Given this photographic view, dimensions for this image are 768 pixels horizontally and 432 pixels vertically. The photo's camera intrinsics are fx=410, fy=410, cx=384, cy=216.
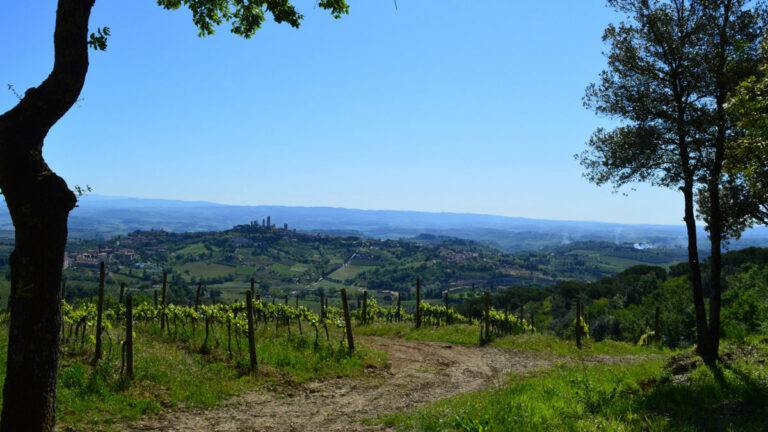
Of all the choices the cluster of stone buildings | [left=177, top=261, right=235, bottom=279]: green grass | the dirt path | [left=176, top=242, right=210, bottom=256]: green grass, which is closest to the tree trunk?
the dirt path

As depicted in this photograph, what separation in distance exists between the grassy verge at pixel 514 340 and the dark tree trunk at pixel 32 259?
19.1 metres

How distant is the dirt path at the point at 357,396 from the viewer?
8.94m

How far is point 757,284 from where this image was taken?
28.7 m

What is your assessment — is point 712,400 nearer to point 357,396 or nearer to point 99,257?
point 357,396

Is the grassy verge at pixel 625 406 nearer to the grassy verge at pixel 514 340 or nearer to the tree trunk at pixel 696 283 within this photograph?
the tree trunk at pixel 696 283

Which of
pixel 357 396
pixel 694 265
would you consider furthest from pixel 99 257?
pixel 694 265

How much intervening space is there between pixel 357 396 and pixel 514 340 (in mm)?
12822

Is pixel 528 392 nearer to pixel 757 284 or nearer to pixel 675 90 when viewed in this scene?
pixel 675 90

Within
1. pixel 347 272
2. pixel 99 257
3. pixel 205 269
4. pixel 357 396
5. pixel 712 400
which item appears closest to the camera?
pixel 712 400

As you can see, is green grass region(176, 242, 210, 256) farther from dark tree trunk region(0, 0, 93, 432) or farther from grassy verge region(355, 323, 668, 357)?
dark tree trunk region(0, 0, 93, 432)

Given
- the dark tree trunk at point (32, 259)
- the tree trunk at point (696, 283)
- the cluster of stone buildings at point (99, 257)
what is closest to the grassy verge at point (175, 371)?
the dark tree trunk at point (32, 259)

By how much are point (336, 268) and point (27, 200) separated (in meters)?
184

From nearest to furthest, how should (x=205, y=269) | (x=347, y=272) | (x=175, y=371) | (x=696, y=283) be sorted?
(x=175, y=371), (x=696, y=283), (x=205, y=269), (x=347, y=272)

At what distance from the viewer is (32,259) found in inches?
194
